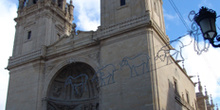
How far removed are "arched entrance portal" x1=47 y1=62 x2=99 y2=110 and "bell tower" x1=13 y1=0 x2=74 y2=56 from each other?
3.51m

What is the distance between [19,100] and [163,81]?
460 inches

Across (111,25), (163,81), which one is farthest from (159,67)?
(111,25)

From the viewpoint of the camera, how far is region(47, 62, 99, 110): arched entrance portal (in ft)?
69.4

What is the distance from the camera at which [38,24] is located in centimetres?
2433

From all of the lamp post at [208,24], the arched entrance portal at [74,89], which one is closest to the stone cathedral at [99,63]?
the arched entrance portal at [74,89]

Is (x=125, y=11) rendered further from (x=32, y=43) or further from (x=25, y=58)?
(x=25, y=58)

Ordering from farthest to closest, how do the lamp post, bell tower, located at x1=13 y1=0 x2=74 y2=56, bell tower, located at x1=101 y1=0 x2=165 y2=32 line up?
bell tower, located at x1=13 y1=0 x2=74 y2=56, bell tower, located at x1=101 y1=0 x2=165 y2=32, the lamp post

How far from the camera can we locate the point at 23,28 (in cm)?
2528

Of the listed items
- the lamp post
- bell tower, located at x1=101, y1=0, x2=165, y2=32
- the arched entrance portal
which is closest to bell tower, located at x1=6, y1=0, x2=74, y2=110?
the arched entrance portal

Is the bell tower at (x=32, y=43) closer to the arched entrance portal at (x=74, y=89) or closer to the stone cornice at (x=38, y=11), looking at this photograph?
the stone cornice at (x=38, y=11)

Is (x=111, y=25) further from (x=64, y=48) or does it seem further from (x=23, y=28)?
(x=23, y=28)

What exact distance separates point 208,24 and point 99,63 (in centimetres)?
1460

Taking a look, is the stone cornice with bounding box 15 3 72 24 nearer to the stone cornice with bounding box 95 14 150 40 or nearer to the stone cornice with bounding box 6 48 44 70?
the stone cornice with bounding box 6 48 44 70

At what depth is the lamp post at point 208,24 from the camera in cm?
475
